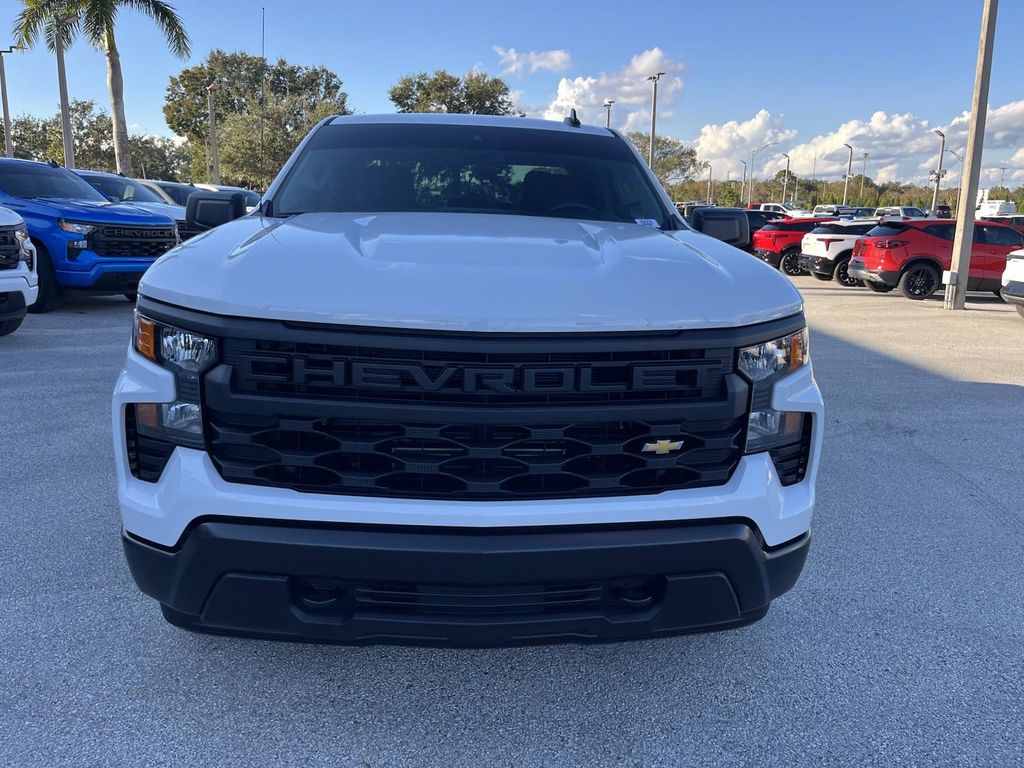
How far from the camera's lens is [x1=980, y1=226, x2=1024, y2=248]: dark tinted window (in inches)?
576

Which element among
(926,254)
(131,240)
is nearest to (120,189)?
(131,240)

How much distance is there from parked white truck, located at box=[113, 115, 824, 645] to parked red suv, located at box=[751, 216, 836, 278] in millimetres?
18172

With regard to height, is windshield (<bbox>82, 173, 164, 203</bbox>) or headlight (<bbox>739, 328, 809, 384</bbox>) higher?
windshield (<bbox>82, 173, 164, 203</bbox>)

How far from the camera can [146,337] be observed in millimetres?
2047

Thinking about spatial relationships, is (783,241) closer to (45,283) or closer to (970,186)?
(970,186)

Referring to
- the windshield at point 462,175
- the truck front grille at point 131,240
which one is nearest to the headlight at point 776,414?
the windshield at point 462,175

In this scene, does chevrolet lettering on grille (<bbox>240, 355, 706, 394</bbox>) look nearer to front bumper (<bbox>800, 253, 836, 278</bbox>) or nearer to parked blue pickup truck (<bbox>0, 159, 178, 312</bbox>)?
parked blue pickup truck (<bbox>0, 159, 178, 312</bbox>)

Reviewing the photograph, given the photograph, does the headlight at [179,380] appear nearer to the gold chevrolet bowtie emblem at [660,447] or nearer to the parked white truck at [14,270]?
the gold chevrolet bowtie emblem at [660,447]

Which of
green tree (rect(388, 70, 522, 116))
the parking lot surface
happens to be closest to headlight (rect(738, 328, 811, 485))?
the parking lot surface

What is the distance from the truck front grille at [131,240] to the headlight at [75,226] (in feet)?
0.19

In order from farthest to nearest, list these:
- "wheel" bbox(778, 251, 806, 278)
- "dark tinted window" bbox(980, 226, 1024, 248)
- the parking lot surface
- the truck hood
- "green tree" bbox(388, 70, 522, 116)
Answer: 1. "green tree" bbox(388, 70, 522, 116)
2. "wheel" bbox(778, 251, 806, 278)
3. "dark tinted window" bbox(980, 226, 1024, 248)
4. the parking lot surface
5. the truck hood

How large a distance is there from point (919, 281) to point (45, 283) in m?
14.6

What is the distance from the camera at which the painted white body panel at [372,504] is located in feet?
6.27

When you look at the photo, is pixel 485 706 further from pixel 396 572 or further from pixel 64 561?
pixel 64 561
